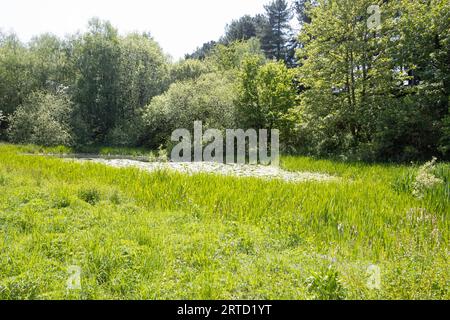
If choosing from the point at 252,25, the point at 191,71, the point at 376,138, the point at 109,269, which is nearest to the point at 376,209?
the point at 109,269

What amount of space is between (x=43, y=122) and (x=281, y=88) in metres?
16.0

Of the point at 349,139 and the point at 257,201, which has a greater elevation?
the point at 349,139

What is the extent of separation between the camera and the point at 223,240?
4508 millimetres

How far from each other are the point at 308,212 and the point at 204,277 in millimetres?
2943

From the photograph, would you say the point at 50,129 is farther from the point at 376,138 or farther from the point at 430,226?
the point at 430,226

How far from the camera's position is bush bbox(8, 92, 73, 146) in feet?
67.2

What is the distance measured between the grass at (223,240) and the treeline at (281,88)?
6157 mm

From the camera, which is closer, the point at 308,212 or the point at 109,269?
the point at 109,269

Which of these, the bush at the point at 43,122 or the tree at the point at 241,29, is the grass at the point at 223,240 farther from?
the tree at the point at 241,29

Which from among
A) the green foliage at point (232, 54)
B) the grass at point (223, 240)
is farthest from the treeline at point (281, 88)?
the green foliage at point (232, 54)

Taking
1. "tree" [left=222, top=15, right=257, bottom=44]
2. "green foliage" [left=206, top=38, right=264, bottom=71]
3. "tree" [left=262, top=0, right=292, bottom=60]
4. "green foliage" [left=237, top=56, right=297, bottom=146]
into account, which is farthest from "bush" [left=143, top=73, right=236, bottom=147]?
"tree" [left=222, top=15, right=257, bottom=44]

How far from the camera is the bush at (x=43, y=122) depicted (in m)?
20.5

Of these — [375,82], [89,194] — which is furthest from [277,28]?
[89,194]

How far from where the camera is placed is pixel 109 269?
357 cm
